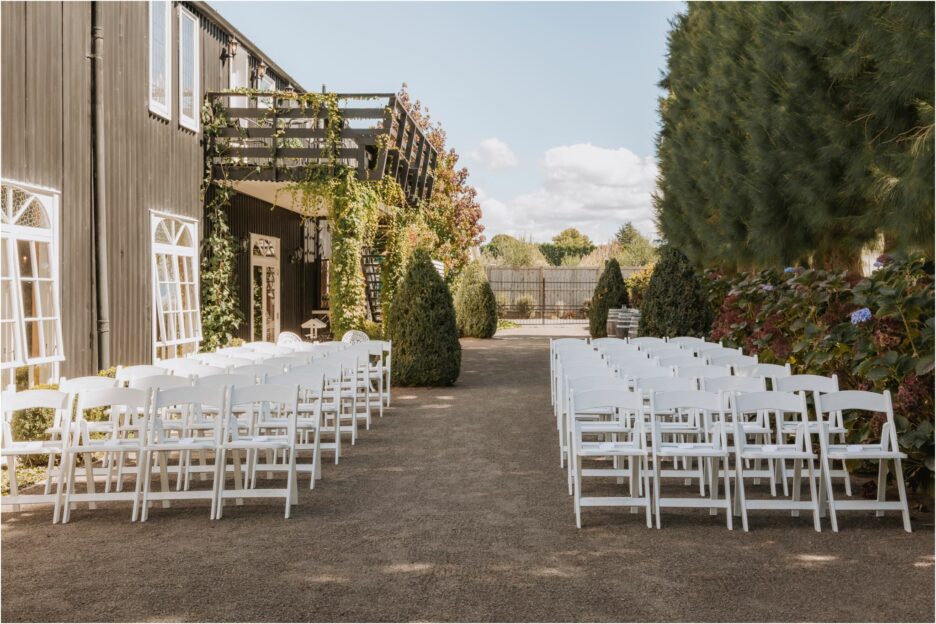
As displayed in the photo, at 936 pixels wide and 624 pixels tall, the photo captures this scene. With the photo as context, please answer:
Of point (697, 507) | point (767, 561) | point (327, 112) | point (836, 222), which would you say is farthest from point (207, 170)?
point (767, 561)

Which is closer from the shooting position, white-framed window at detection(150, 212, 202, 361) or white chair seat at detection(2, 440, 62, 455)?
white chair seat at detection(2, 440, 62, 455)

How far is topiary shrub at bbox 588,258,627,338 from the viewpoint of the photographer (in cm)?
2408

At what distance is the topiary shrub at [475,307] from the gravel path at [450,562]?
1969 cm

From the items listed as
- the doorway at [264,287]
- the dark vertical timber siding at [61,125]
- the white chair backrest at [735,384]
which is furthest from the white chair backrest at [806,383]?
the doorway at [264,287]

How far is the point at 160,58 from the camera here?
519 inches

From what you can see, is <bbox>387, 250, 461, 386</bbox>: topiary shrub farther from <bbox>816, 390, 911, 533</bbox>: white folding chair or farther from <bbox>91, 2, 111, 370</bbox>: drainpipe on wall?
<bbox>816, 390, 911, 533</bbox>: white folding chair

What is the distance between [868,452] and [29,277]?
323 inches

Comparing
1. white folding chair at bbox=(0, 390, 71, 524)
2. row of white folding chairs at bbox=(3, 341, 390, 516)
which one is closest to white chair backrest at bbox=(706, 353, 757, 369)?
row of white folding chairs at bbox=(3, 341, 390, 516)

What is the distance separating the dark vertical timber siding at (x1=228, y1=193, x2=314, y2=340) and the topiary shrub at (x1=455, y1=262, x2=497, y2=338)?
23.7ft

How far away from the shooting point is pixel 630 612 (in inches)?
170

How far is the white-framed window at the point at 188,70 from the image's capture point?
13891mm

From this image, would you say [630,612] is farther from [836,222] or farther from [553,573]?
[836,222]

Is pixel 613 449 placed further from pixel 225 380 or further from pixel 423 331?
pixel 423 331

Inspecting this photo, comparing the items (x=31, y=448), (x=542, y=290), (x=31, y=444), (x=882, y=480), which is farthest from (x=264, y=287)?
(x=542, y=290)
